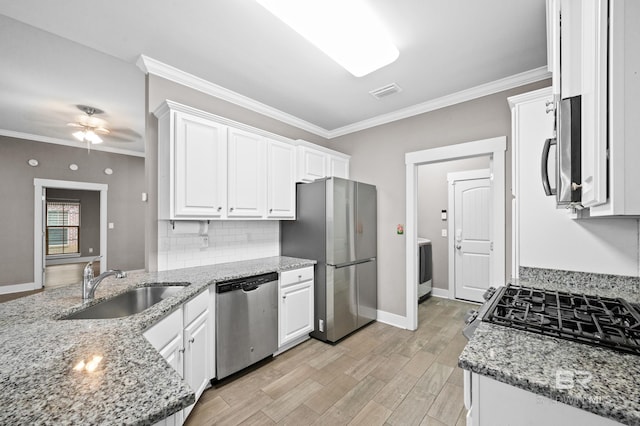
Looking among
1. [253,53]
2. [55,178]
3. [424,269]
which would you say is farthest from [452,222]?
[55,178]

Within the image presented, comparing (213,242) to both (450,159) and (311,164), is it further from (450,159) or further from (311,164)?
(450,159)

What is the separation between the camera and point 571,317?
1119mm

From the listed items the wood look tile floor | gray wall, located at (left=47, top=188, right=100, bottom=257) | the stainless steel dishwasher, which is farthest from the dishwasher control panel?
gray wall, located at (left=47, top=188, right=100, bottom=257)

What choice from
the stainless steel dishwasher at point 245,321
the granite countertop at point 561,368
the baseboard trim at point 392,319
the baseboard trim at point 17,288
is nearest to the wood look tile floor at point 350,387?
the stainless steel dishwasher at point 245,321

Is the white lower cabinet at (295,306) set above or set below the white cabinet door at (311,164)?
below

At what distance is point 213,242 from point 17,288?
479 cm

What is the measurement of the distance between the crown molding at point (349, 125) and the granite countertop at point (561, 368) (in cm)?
242

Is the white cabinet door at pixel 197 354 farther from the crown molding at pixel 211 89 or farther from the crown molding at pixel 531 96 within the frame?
the crown molding at pixel 531 96

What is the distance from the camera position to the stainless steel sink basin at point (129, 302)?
1.60 meters

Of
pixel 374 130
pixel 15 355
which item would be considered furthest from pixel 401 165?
pixel 15 355

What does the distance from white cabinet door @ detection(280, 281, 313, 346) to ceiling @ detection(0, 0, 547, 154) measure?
214 centimetres

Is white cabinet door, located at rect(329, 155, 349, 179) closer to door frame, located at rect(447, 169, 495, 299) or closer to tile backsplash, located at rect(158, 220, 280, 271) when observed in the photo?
tile backsplash, located at rect(158, 220, 280, 271)

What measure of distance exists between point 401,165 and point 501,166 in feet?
3.59

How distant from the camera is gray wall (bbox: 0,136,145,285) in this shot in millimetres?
4609
